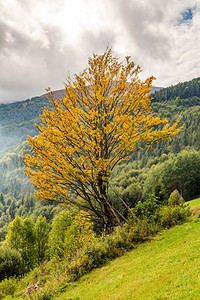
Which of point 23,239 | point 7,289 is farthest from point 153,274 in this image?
point 23,239

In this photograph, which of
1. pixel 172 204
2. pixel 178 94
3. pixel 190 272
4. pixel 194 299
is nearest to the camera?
pixel 194 299

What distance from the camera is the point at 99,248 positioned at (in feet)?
23.3

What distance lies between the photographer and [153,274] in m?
4.25

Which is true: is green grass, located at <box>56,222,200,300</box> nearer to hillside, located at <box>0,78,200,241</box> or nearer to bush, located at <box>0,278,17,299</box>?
hillside, located at <box>0,78,200,241</box>

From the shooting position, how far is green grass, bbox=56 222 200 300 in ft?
11.1

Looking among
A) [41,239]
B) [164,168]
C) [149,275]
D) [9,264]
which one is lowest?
[41,239]

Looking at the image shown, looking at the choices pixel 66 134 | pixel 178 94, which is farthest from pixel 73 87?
pixel 178 94

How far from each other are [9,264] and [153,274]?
63.0 feet

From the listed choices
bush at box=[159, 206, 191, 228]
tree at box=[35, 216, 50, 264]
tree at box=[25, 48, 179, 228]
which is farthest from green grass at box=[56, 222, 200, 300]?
tree at box=[35, 216, 50, 264]

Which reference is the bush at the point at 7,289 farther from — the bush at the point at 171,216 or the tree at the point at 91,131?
the bush at the point at 171,216

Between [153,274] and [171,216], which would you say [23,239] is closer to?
[171,216]

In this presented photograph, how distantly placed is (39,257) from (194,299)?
3325cm

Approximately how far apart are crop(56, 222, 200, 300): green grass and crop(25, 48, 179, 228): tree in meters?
2.39

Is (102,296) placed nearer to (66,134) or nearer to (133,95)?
(66,134)
